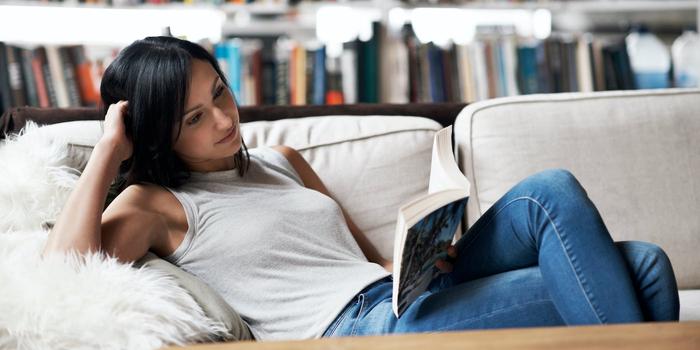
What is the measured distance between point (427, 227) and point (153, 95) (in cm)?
53

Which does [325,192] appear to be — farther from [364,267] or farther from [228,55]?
[228,55]

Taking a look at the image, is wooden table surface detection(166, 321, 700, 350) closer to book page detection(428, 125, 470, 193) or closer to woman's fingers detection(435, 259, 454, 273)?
book page detection(428, 125, 470, 193)

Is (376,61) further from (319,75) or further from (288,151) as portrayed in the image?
(288,151)

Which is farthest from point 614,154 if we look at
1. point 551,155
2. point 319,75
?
point 319,75

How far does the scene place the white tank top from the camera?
1.20 meters

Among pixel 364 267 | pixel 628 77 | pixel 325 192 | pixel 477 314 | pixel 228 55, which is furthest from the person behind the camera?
pixel 628 77

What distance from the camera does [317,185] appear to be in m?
1.49

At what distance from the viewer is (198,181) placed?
1.34 metres

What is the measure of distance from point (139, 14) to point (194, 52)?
1.26 metres

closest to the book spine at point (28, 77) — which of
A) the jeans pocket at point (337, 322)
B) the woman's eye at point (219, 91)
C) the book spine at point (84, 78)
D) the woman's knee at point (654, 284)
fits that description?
the book spine at point (84, 78)

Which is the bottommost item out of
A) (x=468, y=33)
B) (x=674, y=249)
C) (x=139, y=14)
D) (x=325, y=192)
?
(x=674, y=249)

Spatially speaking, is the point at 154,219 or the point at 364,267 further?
the point at 364,267

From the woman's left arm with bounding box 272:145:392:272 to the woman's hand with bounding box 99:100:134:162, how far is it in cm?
35

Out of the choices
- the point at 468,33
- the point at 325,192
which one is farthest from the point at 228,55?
the point at 325,192
